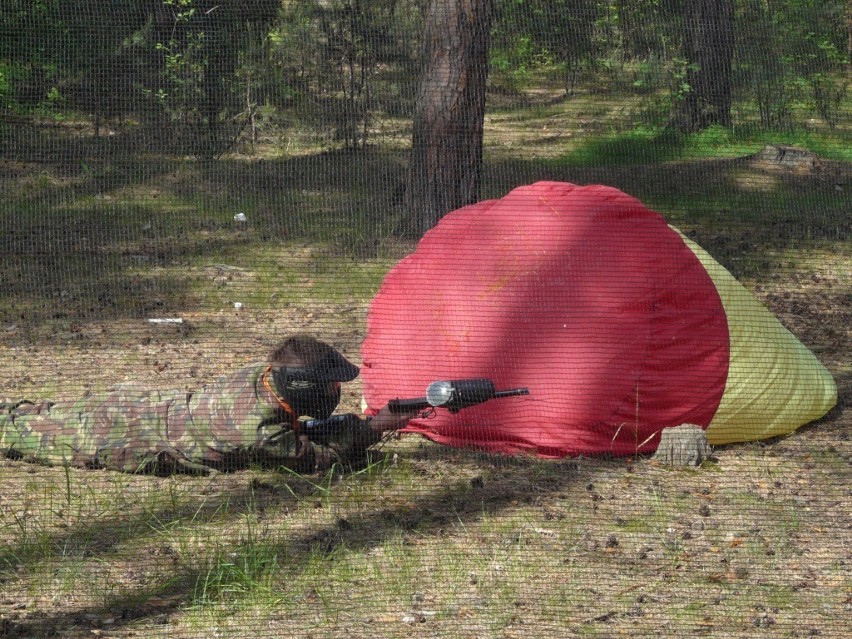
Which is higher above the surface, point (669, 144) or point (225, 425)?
point (669, 144)

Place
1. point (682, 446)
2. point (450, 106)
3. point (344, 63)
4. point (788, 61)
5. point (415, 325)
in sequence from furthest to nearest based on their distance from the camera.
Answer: point (450, 106), point (344, 63), point (788, 61), point (415, 325), point (682, 446)

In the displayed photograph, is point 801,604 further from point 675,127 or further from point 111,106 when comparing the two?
point 111,106

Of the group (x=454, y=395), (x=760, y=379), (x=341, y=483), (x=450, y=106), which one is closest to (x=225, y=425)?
(x=341, y=483)

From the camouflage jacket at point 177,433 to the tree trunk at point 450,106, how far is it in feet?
7.46

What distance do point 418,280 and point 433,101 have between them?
164 cm

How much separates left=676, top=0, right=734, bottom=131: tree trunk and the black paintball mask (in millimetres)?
2311

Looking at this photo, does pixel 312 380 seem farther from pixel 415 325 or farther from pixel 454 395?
pixel 415 325

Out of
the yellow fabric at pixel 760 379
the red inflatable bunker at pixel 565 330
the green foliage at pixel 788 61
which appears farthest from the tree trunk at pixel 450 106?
the yellow fabric at pixel 760 379

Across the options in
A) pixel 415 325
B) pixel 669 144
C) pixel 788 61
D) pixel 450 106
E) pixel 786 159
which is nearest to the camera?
pixel 415 325

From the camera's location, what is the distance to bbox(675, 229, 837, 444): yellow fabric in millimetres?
4391

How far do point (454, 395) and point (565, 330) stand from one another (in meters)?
0.60

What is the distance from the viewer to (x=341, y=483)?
3992 mm

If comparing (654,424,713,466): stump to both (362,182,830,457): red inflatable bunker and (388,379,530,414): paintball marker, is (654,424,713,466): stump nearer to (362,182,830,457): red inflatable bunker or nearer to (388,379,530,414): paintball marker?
(362,182,830,457): red inflatable bunker

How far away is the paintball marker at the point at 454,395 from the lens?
13.0ft
